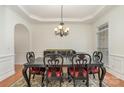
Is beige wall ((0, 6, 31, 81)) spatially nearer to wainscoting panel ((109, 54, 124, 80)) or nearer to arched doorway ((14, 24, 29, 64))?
arched doorway ((14, 24, 29, 64))

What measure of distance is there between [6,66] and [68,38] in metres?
4.63

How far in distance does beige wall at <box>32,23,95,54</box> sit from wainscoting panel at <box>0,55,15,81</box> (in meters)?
3.44

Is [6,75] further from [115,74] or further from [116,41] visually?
[116,41]

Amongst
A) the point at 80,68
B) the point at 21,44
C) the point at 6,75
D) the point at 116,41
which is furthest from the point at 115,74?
the point at 21,44

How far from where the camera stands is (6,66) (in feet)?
16.0

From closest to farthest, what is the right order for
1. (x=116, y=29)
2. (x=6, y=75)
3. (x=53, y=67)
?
1. (x=53, y=67)
2. (x=6, y=75)
3. (x=116, y=29)

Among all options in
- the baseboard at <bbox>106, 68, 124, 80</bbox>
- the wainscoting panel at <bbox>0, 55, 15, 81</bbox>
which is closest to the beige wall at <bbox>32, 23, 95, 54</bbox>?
the baseboard at <bbox>106, 68, 124, 80</bbox>

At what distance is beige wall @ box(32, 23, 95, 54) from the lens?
8688mm

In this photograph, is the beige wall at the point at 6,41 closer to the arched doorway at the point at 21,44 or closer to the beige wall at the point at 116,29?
the arched doorway at the point at 21,44

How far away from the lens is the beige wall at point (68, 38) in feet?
28.5

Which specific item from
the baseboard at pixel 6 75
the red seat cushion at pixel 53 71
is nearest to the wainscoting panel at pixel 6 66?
the baseboard at pixel 6 75

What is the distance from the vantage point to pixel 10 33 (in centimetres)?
527
